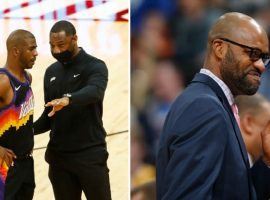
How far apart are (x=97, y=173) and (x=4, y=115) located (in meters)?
0.57

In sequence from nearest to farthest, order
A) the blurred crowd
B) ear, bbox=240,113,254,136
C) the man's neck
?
ear, bbox=240,113,254,136, the man's neck, the blurred crowd

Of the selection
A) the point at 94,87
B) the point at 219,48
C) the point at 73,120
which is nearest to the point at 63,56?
the point at 94,87

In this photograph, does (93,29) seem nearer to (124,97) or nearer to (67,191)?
(124,97)

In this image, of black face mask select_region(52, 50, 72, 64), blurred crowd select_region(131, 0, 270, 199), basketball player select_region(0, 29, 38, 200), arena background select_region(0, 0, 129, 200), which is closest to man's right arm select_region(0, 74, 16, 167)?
basketball player select_region(0, 29, 38, 200)

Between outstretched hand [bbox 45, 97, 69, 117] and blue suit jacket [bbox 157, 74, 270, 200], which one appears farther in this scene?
outstretched hand [bbox 45, 97, 69, 117]

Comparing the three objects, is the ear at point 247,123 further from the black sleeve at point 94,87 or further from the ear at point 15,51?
the ear at point 15,51

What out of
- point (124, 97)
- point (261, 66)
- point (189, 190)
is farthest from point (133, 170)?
point (189, 190)

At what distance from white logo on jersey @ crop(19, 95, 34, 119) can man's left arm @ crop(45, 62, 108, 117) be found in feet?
0.24

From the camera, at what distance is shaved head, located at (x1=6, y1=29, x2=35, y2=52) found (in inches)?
102

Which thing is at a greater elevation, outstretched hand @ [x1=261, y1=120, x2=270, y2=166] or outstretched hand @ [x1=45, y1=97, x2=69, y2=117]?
outstretched hand @ [x1=261, y1=120, x2=270, y2=166]

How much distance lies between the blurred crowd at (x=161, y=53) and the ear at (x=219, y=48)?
59.6 inches

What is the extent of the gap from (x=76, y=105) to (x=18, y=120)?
0.95ft

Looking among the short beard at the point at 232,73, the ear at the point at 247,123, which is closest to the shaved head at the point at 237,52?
the short beard at the point at 232,73

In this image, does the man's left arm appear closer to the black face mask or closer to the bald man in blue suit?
the black face mask
